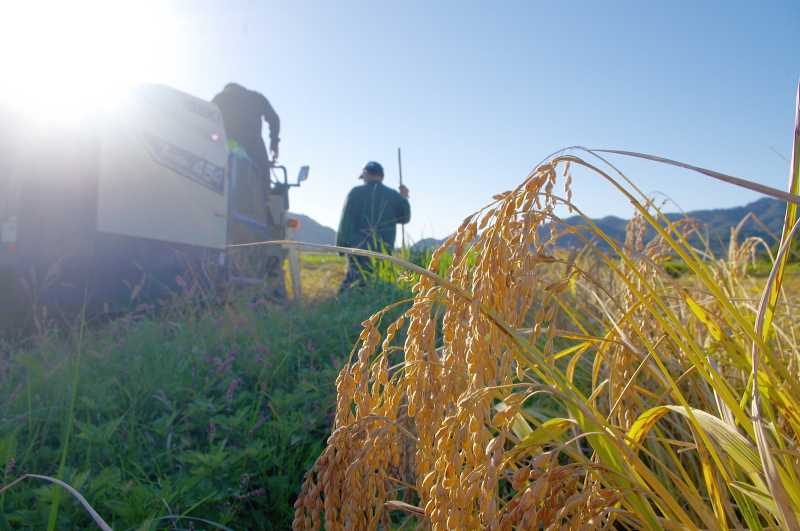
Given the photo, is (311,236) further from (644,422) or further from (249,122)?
(644,422)

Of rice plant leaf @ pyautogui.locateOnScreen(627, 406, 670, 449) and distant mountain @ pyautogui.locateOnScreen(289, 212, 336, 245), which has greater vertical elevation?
distant mountain @ pyautogui.locateOnScreen(289, 212, 336, 245)

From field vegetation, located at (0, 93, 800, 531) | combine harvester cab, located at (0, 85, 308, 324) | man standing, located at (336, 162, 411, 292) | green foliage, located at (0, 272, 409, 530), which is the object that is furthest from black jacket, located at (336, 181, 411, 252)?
green foliage, located at (0, 272, 409, 530)

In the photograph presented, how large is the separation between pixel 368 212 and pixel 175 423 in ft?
14.3

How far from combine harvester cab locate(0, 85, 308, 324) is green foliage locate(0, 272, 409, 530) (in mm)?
941

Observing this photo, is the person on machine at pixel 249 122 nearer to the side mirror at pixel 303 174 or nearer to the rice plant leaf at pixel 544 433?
the side mirror at pixel 303 174

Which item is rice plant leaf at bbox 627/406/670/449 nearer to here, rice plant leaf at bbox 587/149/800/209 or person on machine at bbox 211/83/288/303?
rice plant leaf at bbox 587/149/800/209

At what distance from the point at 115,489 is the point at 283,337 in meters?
1.41

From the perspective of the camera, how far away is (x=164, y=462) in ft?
6.15

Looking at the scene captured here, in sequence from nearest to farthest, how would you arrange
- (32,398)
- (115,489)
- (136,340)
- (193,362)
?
(115,489)
(32,398)
(193,362)
(136,340)

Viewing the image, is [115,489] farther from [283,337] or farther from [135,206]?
[135,206]

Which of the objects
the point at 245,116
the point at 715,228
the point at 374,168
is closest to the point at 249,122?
the point at 245,116

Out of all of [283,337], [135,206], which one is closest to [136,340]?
[283,337]

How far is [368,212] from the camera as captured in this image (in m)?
6.24

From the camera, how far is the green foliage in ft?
5.15
